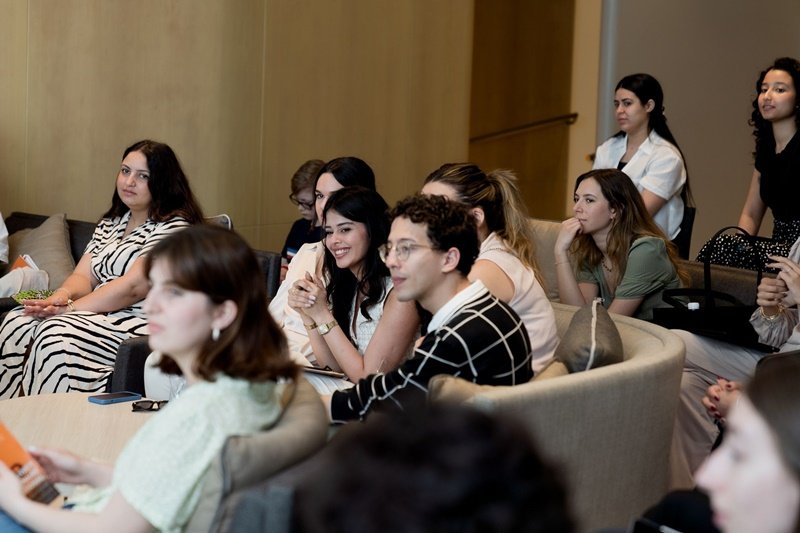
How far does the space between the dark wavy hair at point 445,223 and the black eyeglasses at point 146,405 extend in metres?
0.87

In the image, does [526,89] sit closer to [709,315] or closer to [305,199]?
[305,199]

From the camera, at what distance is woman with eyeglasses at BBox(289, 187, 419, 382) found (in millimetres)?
3412

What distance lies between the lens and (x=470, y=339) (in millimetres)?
2535

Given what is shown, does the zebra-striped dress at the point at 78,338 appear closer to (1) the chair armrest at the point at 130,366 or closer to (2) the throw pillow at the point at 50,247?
(2) the throw pillow at the point at 50,247

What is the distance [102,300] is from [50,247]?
838mm

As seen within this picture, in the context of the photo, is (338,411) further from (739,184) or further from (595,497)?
(739,184)

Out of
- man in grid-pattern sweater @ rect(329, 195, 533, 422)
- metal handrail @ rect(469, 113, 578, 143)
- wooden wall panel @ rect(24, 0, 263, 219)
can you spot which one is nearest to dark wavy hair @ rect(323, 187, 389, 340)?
man in grid-pattern sweater @ rect(329, 195, 533, 422)

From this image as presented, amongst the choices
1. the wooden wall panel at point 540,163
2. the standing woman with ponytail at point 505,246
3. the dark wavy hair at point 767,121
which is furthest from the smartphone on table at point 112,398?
the wooden wall panel at point 540,163

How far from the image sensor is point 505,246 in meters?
3.54

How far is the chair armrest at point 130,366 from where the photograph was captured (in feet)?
12.3

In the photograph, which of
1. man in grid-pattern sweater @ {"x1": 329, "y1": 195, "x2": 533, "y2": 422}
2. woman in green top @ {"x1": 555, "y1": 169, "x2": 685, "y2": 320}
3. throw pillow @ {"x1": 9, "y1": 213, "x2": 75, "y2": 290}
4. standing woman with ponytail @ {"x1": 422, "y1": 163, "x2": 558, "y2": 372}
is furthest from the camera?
throw pillow @ {"x1": 9, "y1": 213, "x2": 75, "y2": 290}

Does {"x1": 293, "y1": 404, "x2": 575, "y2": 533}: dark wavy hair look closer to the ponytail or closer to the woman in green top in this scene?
the ponytail

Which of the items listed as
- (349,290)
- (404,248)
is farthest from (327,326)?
(404,248)

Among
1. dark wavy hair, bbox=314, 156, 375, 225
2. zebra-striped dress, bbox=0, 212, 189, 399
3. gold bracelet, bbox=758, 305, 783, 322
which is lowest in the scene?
zebra-striped dress, bbox=0, 212, 189, 399
